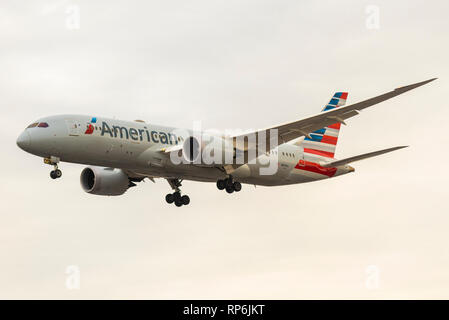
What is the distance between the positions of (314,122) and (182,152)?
7541 mm

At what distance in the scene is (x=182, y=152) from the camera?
1906 inches

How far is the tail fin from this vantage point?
56.2 meters

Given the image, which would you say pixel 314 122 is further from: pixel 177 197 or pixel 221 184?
pixel 177 197

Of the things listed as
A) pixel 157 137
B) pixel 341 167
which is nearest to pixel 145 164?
pixel 157 137

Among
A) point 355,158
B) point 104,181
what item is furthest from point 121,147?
point 355,158

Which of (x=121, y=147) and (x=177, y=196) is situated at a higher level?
(x=121, y=147)

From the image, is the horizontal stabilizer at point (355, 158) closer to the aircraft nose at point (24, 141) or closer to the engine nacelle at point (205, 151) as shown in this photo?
the engine nacelle at point (205, 151)

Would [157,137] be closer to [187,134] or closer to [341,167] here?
[187,134]

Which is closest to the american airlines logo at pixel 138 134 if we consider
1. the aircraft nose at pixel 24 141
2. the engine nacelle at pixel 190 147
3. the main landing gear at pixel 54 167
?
the engine nacelle at pixel 190 147

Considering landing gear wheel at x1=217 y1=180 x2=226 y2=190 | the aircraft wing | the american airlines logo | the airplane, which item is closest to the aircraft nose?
the airplane

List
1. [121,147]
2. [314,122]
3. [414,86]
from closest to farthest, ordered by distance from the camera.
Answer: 1. [414,86]
2. [121,147]
3. [314,122]

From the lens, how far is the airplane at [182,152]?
45.6 m

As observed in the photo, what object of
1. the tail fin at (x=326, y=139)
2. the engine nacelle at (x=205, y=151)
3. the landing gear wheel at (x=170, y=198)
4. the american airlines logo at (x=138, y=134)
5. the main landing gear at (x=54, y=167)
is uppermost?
the tail fin at (x=326, y=139)

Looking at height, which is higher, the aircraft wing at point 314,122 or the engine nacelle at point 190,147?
the aircraft wing at point 314,122
